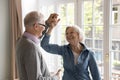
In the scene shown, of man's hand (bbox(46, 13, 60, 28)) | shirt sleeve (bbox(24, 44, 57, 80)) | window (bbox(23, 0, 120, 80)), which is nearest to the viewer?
shirt sleeve (bbox(24, 44, 57, 80))

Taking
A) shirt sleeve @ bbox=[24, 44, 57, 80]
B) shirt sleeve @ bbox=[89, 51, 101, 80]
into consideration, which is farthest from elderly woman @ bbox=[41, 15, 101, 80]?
shirt sleeve @ bbox=[24, 44, 57, 80]

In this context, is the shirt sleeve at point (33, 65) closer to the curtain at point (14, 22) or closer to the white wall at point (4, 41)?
the curtain at point (14, 22)

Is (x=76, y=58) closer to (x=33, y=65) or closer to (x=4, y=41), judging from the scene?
(x=33, y=65)

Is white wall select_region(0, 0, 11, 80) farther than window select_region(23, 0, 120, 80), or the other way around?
white wall select_region(0, 0, 11, 80)

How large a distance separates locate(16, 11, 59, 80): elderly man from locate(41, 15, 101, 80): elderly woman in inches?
18.6

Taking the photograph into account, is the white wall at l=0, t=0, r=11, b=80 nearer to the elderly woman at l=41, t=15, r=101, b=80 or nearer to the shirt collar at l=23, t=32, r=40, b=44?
the elderly woman at l=41, t=15, r=101, b=80

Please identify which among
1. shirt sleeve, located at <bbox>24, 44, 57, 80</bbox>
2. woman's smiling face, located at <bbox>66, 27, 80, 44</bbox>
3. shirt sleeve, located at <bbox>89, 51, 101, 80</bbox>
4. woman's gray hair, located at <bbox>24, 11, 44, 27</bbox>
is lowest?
shirt sleeve, located at <bbox>89, 51, 101, 80</bbox>

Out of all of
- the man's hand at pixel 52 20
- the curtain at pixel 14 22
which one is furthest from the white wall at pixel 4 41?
the man's hand at pixel 52 20

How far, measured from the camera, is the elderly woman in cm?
216

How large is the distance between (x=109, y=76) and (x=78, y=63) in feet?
3.33

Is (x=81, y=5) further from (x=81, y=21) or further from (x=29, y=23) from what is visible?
(x=29, y=23)

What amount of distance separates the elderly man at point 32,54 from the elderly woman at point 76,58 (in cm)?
47

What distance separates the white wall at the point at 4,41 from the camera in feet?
13.8

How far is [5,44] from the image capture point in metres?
4.27
